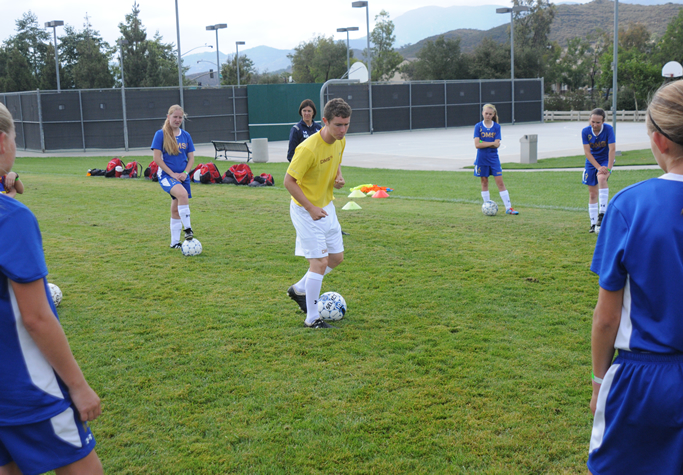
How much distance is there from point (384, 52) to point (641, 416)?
99592 mm

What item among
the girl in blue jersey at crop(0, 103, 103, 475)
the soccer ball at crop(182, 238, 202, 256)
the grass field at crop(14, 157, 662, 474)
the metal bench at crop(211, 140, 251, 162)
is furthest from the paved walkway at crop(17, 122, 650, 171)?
the girl in blue jersey at crop(0, 103, 103, 475)

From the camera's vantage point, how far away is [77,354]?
5.30 metres

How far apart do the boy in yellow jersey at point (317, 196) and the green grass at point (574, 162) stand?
15.5m

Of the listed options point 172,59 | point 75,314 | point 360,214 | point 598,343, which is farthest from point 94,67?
point 598,343

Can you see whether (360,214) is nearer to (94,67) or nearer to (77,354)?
(77,354)

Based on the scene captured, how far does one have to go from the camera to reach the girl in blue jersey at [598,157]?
32.6ft

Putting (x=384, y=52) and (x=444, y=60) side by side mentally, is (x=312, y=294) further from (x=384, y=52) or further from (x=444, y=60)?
(x=384, y=52)

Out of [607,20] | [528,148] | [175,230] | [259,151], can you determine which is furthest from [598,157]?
[607,20]

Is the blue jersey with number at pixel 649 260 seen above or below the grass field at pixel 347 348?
above

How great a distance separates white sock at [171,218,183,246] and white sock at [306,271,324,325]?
4.26 m

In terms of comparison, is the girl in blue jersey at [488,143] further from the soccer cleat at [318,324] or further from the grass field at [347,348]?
the soccer cleat at [318,324]

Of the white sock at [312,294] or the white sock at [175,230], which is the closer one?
the white sock at [312,294]

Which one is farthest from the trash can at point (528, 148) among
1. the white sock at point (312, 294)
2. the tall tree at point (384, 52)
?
the tall tree at point (384, 52)

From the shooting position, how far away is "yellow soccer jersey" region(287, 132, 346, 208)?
220 inches
